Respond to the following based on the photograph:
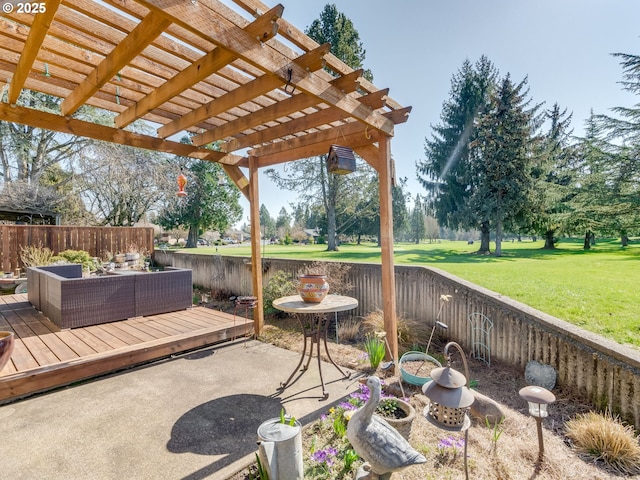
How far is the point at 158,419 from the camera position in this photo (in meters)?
2.49

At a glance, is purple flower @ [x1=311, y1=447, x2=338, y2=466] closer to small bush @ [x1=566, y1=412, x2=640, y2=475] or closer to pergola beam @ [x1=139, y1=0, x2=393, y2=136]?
small bush @ [x1=566, y1=412, x2=640, y2=475]

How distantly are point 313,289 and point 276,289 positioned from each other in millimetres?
3070

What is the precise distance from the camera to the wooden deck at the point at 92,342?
2.87m

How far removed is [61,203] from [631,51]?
19.2 metres

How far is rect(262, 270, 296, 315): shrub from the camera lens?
589 cm

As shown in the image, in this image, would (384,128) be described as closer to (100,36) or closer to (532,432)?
(100,36)

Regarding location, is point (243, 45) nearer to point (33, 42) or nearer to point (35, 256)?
point (33, 42)

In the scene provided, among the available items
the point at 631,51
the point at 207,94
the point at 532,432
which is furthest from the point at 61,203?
the point at 631,51

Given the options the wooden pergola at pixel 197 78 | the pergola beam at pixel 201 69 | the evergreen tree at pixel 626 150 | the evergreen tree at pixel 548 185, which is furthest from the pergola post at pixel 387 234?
the evergreen tree at pixel 548 185

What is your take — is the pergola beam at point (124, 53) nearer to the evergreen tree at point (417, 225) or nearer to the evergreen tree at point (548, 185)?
the evergreen tree at point (548, 185)

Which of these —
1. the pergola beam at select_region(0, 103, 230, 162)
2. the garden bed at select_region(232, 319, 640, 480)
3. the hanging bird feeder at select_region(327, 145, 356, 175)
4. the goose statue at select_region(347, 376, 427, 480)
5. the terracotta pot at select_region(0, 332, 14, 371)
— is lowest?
the garden bed at select_region(232, 319, 640, 480)

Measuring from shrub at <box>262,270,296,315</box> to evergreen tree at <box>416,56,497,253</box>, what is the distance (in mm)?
13574

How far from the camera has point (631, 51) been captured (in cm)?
682

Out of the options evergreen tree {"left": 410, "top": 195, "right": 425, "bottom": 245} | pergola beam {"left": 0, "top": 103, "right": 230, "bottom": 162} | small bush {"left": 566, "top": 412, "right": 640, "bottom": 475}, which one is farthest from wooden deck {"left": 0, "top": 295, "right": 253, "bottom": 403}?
evergreen tree {"left": 410, "top": 195, "right": 425, "bottom": 245}
